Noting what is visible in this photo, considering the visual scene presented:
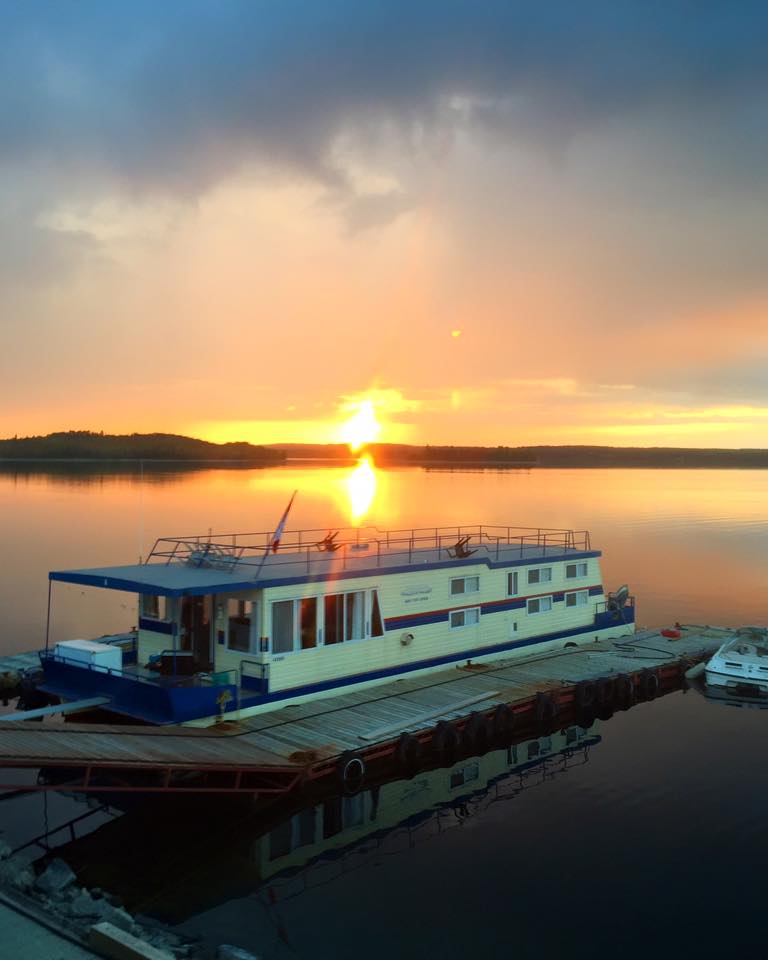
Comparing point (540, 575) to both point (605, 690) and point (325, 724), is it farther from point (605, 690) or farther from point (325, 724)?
point (325, 724)

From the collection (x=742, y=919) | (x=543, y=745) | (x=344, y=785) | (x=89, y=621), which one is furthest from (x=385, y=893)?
(x=89, y=621)

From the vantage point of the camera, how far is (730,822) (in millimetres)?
18750

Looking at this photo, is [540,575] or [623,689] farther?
[540,575]

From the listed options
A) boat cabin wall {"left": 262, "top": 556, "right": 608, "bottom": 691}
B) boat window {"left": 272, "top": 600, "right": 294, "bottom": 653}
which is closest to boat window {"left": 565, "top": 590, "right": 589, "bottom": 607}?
boat cabin wall {"left": 262, "top": 556, "right": 608, "bottom": 691}

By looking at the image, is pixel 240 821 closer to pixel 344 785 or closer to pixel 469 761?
pixel 344 785

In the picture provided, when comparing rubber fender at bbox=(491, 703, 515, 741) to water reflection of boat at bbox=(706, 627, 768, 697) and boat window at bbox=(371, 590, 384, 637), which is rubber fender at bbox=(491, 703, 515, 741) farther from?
water reflection of boat at bbox=(706, 627, 768, 697)

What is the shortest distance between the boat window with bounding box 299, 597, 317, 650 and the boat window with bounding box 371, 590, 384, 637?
6.72ft

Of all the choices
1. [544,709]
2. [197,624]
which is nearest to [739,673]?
[544,709]

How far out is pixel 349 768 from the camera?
18.5 m

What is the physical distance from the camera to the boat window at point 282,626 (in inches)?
826

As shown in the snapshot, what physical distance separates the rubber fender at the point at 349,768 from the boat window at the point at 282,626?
3552mm

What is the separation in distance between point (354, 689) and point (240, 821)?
→ 5.56m

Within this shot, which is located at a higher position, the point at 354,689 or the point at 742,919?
the point at 354,689

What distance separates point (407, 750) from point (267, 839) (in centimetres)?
392
